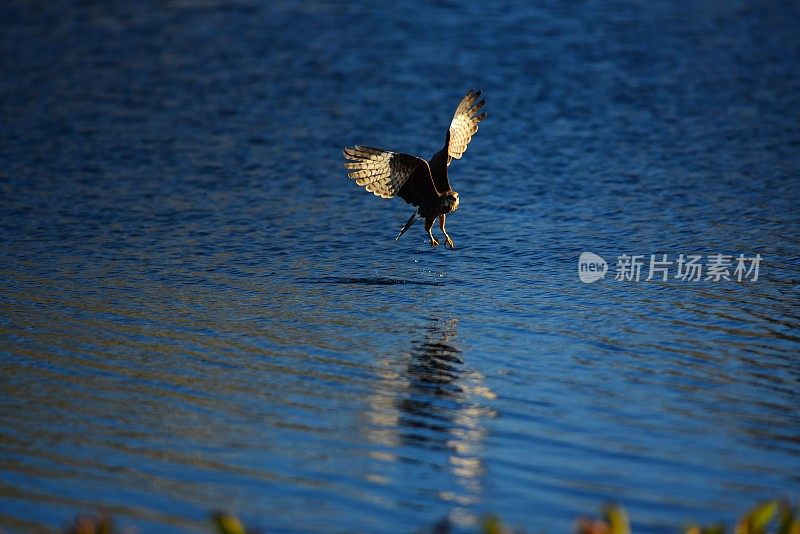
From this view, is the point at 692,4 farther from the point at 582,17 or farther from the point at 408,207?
the point at 408,207

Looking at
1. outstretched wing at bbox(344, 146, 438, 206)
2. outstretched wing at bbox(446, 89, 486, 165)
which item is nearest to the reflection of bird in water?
outstretched wing at bbox(344, 146, 438, 206)

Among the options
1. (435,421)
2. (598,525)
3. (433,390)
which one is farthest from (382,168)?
(598,525)

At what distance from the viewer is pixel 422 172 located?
35.4ft

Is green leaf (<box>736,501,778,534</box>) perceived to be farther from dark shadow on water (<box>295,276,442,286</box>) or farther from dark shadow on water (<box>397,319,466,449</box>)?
dark shadow on water (<box>295,276,442,286</box>)

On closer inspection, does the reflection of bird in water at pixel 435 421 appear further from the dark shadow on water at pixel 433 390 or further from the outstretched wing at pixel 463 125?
the outstretched wing at pixel 463 125

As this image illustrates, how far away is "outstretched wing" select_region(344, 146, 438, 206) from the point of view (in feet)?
34.3

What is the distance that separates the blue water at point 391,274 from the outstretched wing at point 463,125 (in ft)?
4.01

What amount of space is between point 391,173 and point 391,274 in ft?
3.74

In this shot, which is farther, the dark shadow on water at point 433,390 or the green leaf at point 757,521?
the dark shadow on water at point 433,390

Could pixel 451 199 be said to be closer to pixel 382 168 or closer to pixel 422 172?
pixel 422 172

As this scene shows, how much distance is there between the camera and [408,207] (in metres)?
13.9

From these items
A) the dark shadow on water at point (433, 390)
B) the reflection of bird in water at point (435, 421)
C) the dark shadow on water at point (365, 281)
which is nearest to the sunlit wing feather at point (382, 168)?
the dark shadow on water at point (365, 281)

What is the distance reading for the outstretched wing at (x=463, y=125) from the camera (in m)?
11.1

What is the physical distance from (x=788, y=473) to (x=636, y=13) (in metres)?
16.9
